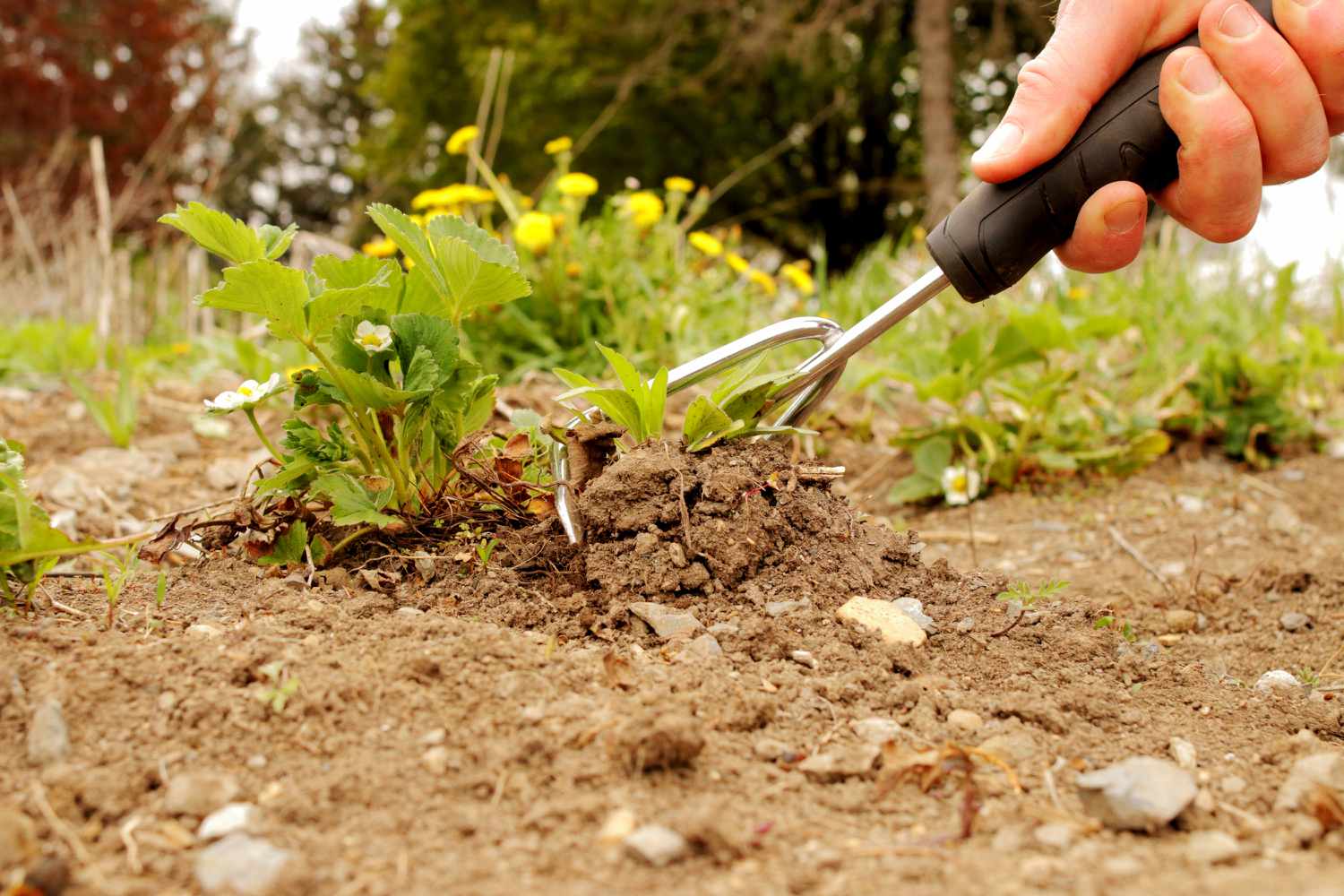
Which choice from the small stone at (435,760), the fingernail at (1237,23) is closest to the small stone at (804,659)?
the small stone at (435,760)

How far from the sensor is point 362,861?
0.88 metres

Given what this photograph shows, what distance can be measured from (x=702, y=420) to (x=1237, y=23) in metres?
0.99

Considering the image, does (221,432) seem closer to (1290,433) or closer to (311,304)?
(311,304)

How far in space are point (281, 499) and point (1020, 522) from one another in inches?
71.7

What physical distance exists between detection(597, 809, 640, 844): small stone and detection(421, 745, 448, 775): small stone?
0.58 ft

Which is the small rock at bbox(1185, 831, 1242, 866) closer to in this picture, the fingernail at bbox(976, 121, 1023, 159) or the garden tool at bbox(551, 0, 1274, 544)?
→ the garden tool at bbox(551, 0, 1274, 544)

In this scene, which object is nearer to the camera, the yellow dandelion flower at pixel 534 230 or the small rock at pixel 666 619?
the small rock at pixel 666 619

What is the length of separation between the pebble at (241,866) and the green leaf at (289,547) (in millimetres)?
688

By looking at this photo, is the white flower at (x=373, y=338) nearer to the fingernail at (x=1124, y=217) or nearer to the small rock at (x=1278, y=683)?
the fingernail at (x=1124, y=217)

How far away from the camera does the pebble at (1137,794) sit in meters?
0.97

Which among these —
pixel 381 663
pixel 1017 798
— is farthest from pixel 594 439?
A: pixel 1017 798

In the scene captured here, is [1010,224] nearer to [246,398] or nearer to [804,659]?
[804,659]

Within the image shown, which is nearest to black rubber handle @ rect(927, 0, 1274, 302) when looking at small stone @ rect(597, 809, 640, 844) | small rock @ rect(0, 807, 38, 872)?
small stone @ rect(597, 809, 640, 844)

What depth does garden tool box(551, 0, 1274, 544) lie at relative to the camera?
155cm
